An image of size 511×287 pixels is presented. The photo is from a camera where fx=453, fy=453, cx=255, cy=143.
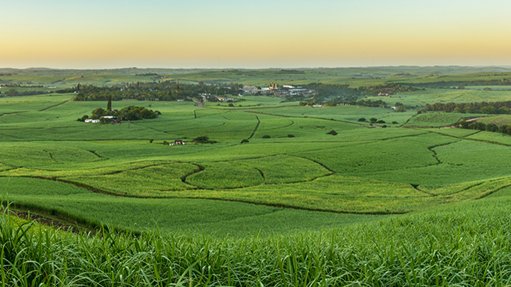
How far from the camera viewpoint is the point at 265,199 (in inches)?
1594

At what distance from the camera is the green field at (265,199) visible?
718 centimetres

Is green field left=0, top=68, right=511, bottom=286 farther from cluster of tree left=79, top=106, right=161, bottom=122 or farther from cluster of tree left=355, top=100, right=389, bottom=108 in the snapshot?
cluster of tree left=355, top=100, right=389, bottom=108

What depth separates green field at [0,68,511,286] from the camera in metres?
7.18

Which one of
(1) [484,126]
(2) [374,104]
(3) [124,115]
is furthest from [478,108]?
(3) [124,115]

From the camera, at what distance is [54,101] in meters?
158

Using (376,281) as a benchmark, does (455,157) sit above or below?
below

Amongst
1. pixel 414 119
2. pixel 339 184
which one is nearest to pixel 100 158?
pixel 339 184

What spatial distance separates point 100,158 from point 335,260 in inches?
2663

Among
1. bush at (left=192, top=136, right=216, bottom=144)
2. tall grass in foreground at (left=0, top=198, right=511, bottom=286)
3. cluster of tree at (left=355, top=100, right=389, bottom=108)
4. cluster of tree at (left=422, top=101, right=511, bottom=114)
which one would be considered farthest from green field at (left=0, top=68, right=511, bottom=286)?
cluster of tree at (left=355, top=100, right=389, bottom=108)

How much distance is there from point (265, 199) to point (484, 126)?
81.3 meters

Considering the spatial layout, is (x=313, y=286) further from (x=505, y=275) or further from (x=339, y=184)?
(x=339, y=184)

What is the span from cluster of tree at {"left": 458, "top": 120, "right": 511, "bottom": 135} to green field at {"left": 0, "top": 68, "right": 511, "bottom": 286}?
407cm

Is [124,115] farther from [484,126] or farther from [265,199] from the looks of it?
[484,126]

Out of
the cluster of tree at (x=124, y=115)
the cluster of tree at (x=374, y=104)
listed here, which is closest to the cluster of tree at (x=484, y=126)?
the cluster of tree at (x=374, y=104)
